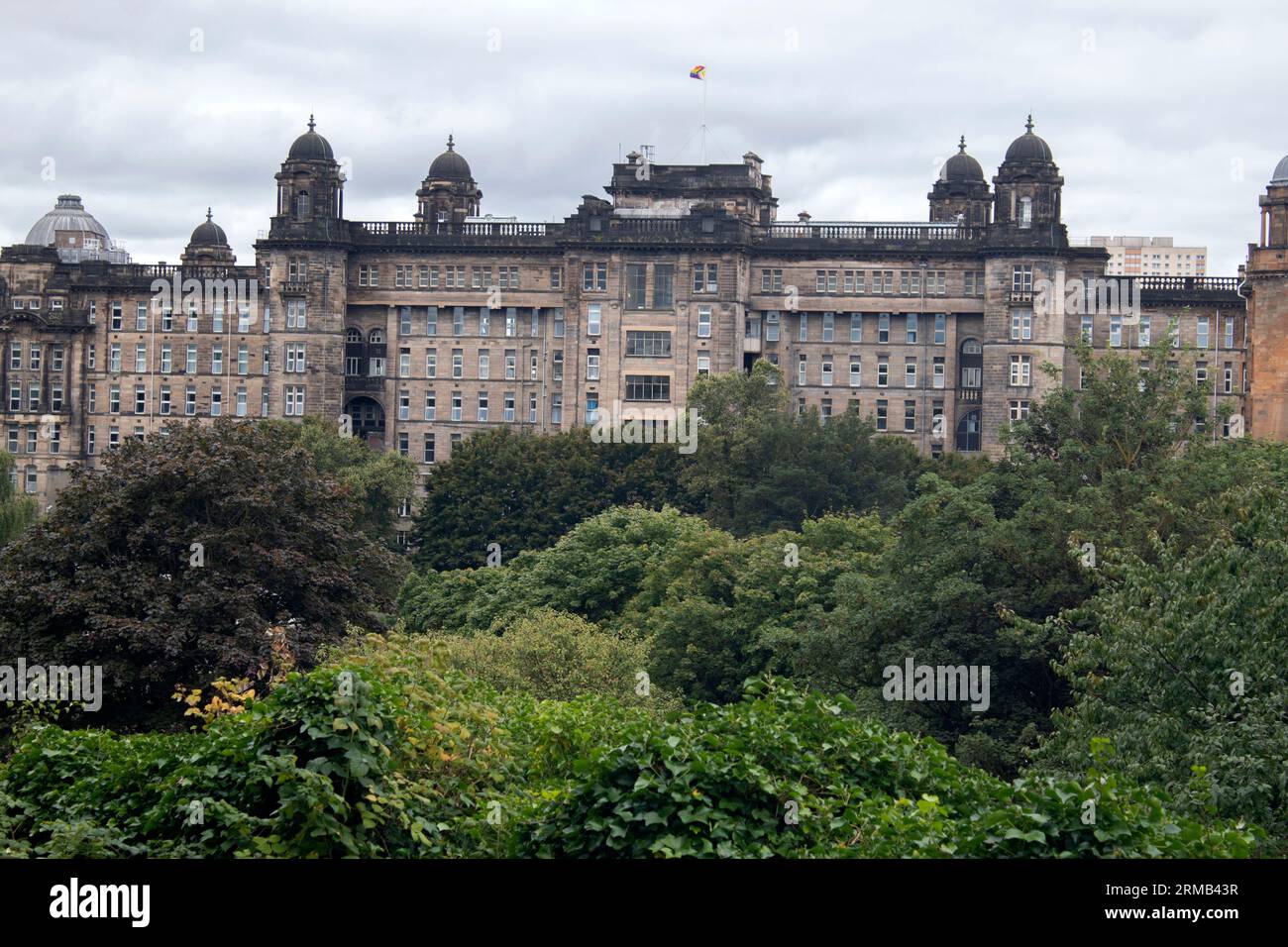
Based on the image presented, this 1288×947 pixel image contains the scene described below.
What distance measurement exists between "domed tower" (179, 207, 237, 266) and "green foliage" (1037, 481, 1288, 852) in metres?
102

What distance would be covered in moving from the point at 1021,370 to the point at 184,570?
7521cm

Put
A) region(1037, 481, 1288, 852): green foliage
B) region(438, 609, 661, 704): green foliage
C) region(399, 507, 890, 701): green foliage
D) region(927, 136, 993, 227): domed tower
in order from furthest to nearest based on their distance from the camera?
region(927, 136, 993, 227): domed tower → region(399, 507, 890, 701): green foliage → region(438, 609, 661, 704): green foliage → region(1037, 481, 1288, 852): green foliage

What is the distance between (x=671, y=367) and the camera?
382 feet

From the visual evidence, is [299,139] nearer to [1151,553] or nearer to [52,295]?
[52,295]

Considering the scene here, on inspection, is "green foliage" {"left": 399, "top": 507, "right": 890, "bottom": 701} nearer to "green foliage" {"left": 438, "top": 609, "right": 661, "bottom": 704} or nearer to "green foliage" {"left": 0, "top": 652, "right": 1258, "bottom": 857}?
→ "green foliage" {"left": 438, "top": 609, "right": 661, "bottom": 704}

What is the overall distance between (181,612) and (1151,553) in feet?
75.3

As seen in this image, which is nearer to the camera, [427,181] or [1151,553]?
[1151,553]

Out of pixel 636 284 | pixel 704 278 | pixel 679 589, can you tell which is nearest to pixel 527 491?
pixel 636 284

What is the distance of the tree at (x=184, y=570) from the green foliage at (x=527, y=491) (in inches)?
1568

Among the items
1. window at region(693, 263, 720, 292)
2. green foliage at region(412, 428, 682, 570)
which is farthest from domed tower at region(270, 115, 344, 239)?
green foliage at region(412, 428, 682, 570)

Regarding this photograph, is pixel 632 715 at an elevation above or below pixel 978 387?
below

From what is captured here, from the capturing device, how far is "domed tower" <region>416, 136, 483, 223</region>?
437 feet
